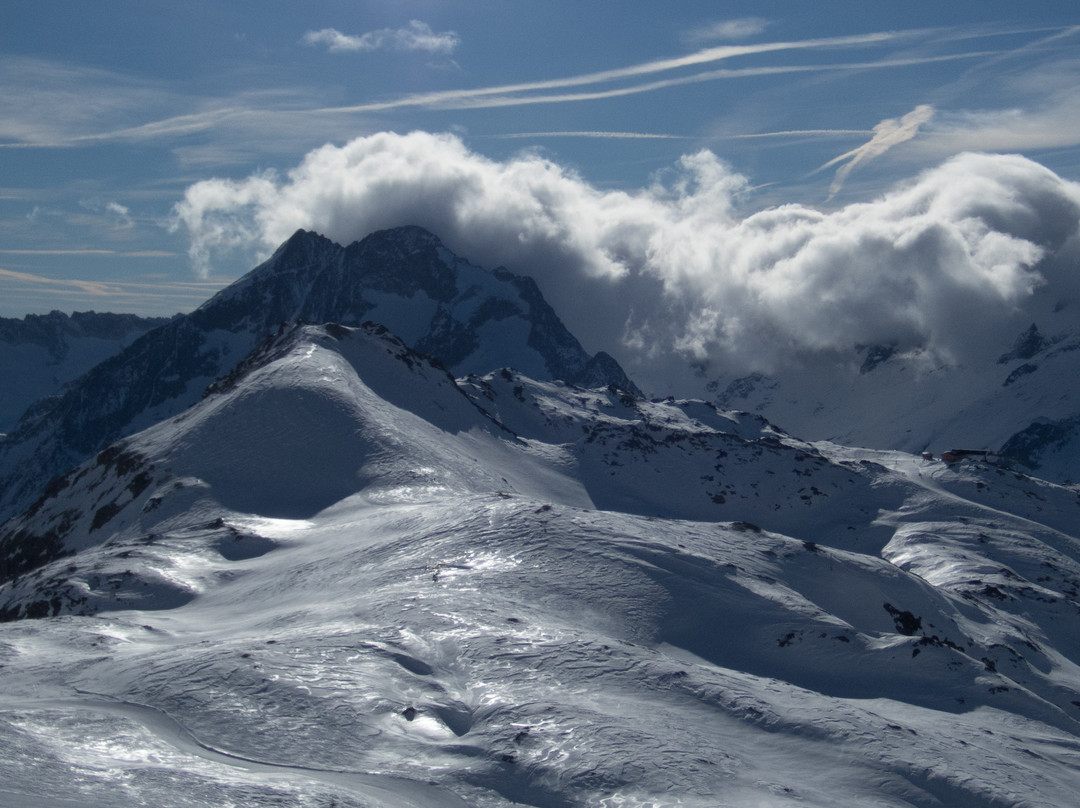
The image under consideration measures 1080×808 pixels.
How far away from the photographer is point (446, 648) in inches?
1204

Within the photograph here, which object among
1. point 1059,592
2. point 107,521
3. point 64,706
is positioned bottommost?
point 1059,592

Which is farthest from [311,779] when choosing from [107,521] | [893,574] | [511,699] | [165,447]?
[165,447]

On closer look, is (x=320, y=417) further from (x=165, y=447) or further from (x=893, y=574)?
(x=893, y=574)

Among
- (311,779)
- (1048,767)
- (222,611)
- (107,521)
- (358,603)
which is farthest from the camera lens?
(107,521)

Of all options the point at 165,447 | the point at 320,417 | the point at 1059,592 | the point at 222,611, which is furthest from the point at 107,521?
the point at 1059,592

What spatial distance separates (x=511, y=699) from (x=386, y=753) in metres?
4.75

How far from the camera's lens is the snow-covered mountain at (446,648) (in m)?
22.2

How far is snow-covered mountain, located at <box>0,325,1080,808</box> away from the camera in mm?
22203

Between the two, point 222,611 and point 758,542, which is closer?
point 222,611

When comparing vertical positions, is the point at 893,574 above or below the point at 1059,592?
above

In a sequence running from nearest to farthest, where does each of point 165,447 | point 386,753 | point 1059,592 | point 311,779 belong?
point 311,779 → point 386,753 → point 165,447 → point 1059,592

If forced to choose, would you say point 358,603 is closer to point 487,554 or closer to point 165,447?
point 487,554

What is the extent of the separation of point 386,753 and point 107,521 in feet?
167

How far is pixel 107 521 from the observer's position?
212ft
